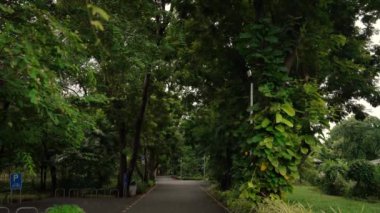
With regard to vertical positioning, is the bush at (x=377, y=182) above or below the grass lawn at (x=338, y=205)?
above

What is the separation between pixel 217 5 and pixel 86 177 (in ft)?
73.2

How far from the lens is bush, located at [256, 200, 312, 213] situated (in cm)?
1062

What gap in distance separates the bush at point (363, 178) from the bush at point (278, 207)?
17542mm

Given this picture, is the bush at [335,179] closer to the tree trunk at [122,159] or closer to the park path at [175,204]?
the park path at [175,204]

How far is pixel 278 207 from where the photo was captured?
1105 centimetres

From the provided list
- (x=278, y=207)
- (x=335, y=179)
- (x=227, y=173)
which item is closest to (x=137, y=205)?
(x=227, y=173)

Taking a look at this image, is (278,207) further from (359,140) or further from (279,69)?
(359,140)

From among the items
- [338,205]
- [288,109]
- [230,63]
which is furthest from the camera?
[338,205]

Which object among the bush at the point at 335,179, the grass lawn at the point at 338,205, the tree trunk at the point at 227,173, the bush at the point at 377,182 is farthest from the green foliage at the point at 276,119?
the bush at the point at 335,179

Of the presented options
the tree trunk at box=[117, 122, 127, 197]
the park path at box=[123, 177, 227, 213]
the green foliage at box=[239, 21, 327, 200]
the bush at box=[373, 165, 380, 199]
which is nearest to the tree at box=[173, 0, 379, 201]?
the green foliage at box=[239, 21, 327, 200]

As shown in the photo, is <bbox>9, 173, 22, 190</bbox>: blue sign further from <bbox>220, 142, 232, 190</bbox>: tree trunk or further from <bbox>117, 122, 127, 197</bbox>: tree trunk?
<bbox>117, 122, 127, 197</bbox>: tree trunk

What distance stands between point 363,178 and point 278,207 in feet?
61.9

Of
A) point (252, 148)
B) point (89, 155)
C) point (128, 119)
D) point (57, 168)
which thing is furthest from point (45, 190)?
point (252, 148)

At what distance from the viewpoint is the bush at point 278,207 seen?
10.6 meters
